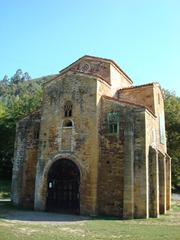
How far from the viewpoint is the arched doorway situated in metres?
20.3

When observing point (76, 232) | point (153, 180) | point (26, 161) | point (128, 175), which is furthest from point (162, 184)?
point (76, 232)

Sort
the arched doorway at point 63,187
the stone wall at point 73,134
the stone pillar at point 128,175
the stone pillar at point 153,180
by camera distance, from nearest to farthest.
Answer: the stone pillar at point 128,175 < the stone pillar at point 153,180 < the stone wall at point 73,134 < the arched doorway at point 63,187

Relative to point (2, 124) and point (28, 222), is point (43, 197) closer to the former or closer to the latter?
A: point (28, 222)

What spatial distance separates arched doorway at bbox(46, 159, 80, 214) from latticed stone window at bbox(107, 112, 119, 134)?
329 cm

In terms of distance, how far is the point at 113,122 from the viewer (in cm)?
2044

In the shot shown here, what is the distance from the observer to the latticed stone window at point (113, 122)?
20266 mm

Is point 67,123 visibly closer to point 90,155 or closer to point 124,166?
point 90,155

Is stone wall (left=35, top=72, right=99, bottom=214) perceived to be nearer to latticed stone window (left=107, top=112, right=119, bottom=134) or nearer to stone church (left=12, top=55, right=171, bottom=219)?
stone church (left=12, top=55, right=171, bottom=219)

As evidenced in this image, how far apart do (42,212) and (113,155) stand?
5.75 metres

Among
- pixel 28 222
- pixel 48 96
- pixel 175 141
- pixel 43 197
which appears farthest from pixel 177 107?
pixel 28 222

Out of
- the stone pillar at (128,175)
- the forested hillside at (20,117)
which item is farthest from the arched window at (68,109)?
the forested hillside at (20,117)

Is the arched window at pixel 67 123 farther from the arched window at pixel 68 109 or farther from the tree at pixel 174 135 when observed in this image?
the tree at pixel 174 135

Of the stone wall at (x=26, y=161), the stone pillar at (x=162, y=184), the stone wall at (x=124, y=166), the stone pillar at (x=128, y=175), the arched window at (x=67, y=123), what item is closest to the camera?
the stone pillar at (x=128, y=175)

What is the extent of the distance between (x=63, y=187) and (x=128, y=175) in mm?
4662
